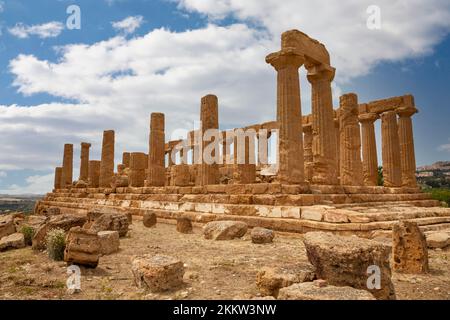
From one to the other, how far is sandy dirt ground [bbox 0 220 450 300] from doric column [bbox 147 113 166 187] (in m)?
9.70

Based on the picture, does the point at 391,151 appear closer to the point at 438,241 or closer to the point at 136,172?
the point at 438,241

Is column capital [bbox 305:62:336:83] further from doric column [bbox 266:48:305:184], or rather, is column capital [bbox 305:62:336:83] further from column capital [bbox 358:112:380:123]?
column capital [bbox 358:112:380:123]

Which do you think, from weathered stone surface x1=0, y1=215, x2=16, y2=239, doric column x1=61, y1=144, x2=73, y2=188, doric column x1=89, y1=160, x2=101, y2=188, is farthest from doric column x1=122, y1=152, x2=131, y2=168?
weathered stone surface x1=0, y1=215, x2=16, y2=239

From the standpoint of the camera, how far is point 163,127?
18.4 metres

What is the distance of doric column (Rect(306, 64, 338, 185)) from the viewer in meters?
12.1

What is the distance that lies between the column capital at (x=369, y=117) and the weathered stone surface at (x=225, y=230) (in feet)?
40.1

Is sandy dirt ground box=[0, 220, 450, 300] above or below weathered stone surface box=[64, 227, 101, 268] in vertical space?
below

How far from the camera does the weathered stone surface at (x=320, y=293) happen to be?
9.94ft

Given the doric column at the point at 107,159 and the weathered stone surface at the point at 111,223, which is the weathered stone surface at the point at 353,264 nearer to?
the weathered stone surface at the point at 111,223

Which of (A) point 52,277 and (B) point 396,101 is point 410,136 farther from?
(A) point 52,277

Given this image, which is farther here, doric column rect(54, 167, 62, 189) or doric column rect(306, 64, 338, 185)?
doric column rect(54, 167, 62, 189)
